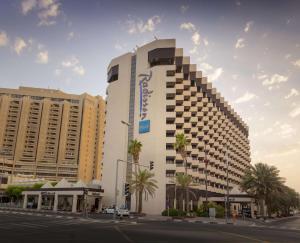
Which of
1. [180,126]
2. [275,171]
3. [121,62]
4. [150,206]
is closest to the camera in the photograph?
[275,171]

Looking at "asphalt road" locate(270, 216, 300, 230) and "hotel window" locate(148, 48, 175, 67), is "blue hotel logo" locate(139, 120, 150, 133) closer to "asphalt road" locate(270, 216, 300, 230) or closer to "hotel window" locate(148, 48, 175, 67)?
"hotel window" locate(148, 48, 175, 67)

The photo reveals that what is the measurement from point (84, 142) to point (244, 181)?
132038mm

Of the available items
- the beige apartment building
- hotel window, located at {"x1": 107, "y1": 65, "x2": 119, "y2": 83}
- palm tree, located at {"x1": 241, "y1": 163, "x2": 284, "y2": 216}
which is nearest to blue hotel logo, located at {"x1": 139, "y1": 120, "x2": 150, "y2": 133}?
hotel window, located at {"x1": 107, "y1": 65, "x2": 119, "y2": 83}

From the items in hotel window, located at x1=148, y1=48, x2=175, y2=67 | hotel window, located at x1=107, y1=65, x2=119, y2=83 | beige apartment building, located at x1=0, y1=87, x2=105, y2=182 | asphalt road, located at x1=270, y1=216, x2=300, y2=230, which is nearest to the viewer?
asphalt road, located at x1=270, y1=216, x2=300, y2=230

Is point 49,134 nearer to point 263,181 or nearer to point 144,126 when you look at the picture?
point 144,126

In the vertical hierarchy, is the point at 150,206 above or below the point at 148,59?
below

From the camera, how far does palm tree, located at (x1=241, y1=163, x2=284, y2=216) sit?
66.5 m

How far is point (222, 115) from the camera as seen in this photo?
11600cm

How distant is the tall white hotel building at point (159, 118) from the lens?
254 ft

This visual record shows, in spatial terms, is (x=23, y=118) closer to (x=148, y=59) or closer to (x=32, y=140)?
(x=32, y=140)

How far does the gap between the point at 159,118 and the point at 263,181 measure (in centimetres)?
2915

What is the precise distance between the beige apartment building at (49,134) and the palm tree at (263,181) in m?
123

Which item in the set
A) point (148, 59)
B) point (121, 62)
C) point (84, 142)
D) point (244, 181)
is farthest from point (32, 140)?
point (244, 181)

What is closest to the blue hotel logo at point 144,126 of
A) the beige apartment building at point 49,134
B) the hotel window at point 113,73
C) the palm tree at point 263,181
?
the hotel window at point 113,73
